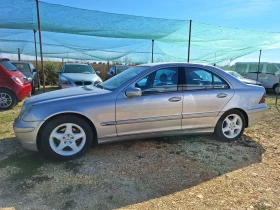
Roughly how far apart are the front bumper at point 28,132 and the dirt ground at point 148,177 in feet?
0.97

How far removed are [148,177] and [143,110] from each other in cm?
104

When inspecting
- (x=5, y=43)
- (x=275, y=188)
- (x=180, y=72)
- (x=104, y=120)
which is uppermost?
(x=5, y=43)

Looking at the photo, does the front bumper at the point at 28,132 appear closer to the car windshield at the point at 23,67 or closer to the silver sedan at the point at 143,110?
the silver sedan at the point at 143,110

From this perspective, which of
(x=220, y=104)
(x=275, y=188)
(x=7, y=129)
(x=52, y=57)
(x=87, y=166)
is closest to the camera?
(x=275, y=188)

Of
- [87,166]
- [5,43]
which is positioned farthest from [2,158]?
[5,43]

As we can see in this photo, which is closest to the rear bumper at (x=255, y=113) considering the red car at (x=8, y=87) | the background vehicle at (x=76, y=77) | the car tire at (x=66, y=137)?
the car tire at (x=66, y=137)

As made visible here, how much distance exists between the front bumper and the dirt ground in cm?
30

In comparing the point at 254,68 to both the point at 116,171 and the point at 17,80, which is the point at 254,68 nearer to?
the point at 17,80

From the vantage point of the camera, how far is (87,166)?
10.1 ft

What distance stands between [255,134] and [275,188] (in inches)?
85.0

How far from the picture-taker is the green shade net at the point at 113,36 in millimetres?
7703

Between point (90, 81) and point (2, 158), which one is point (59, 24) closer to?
point (90, 81)

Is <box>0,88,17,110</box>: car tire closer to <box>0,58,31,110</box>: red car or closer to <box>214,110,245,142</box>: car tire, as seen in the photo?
<box>0,58,31,110</box>: red car

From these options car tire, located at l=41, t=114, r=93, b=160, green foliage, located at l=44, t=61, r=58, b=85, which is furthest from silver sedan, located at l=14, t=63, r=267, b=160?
green foliage, located at l=44, t=61, r=58, b=85
